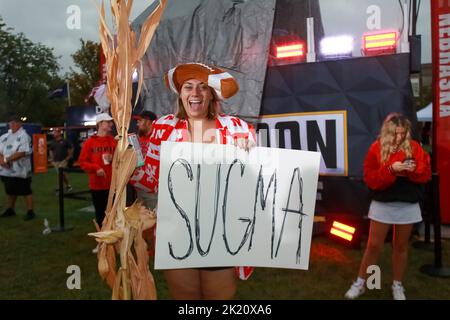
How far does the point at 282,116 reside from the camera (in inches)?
237

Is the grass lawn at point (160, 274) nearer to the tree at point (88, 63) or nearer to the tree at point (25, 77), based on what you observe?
the tree at point (88, 63)

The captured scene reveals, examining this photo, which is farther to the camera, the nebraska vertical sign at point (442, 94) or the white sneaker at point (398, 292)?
the nebraska vertical sign at point (442, 94)

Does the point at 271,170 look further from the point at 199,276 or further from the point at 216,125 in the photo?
the point at 199,276

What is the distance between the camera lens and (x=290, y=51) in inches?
235

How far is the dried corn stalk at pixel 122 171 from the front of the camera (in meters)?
1.10

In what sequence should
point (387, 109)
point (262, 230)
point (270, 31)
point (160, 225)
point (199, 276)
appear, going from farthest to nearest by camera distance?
point (270, 31), point (387, 109), point (199, 276), point (262, 230), point (160, 225)

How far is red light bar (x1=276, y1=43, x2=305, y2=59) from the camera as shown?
5875 millimetres

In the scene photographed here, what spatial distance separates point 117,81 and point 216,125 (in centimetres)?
87

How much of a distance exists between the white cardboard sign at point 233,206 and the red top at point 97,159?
385cm

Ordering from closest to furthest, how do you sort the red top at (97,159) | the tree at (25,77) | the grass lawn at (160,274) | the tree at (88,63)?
1. the grass lawn at (160,274)
2. the red top at (97,159)
3. the tree at (88,63)
4. the tree at (25,77)

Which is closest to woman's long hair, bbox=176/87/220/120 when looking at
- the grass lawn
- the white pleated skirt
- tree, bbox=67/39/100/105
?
the white pleated skirt

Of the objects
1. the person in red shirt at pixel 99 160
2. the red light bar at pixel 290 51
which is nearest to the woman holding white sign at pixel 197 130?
the person in red shirt at pixel 99 160
